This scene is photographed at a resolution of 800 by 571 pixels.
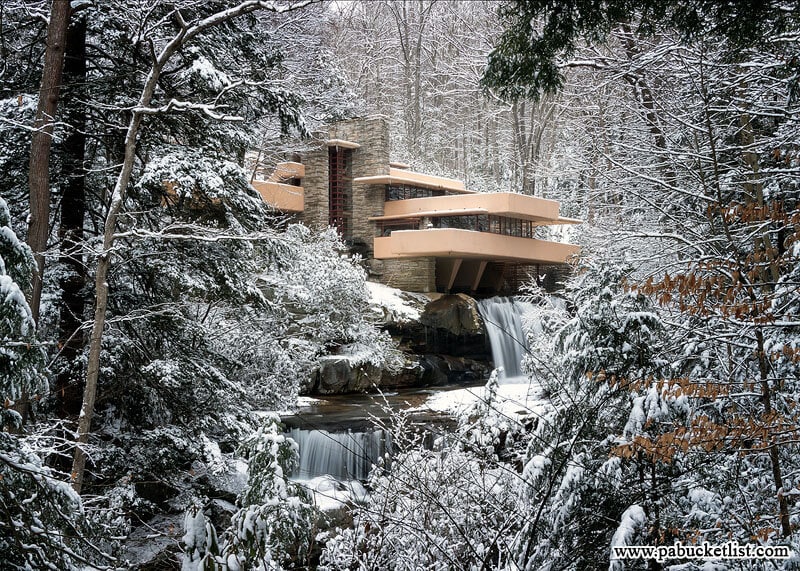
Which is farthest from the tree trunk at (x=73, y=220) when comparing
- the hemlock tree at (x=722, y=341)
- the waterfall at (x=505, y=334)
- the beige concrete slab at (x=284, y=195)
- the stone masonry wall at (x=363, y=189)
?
the stone masonry wall at (x=363, y=189)

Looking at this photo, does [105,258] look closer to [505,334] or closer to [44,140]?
[44,140]

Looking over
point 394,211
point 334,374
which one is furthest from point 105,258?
point 394,211

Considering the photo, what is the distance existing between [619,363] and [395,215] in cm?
1865

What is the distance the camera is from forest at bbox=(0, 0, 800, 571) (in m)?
4.28

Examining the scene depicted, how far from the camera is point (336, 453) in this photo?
39.6 feet

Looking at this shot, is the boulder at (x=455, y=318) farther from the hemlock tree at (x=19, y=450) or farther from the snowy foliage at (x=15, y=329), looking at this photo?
the snowy foliage at (x=15, y=329)

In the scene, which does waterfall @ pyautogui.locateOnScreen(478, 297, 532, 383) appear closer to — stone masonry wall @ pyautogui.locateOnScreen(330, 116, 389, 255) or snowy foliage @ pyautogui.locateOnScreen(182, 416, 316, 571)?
stone masonry wall @ pyautogui.locateOnScreen(330, 116, 389, 255)

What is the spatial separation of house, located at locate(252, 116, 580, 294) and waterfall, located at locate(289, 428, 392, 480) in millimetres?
10506

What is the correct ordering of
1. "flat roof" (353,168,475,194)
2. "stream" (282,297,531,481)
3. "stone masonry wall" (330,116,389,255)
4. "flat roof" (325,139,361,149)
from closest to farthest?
"stream" (282,297,531,481) → "flat roof" (325,139,361,149) → "flat roof" (353,168,475,194) → "stone masonry wall" (330,116,389,255)

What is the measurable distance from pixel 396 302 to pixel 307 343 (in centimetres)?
744

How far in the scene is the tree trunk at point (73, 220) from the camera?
7598mm

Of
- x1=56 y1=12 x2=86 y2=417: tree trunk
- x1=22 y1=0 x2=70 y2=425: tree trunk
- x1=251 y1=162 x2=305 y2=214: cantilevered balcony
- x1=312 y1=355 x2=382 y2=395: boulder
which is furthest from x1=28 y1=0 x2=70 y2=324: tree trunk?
x1=251 y1=162 x2=305 y2=214: cantilevered balcony

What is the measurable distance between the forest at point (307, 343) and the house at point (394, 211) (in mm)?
9784

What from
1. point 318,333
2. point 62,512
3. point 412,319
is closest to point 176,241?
point 62,512
